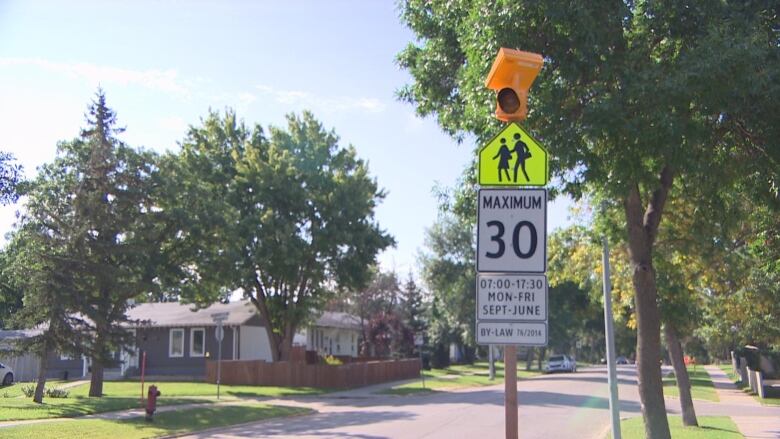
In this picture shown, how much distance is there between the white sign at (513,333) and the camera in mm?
5750

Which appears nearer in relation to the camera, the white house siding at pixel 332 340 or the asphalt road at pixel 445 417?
the asphalt road at pixel 445 417

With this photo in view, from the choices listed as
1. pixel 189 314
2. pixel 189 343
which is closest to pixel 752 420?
pixel 189 343

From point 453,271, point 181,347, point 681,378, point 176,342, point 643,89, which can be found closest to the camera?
point 643,89

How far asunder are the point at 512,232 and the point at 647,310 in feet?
21.7

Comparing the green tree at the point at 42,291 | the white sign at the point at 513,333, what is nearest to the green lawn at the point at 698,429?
the white sign at the point at 513,333

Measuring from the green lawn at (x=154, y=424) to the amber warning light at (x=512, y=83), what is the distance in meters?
13.6

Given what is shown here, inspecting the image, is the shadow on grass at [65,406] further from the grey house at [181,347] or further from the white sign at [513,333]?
the white sign at [513,333]

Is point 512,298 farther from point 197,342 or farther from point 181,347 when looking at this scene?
point 181,347

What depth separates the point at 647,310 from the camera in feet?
38.3

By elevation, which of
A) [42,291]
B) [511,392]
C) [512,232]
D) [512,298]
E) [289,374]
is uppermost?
[42,291]

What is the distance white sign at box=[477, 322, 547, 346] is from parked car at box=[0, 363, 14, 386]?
125 feet

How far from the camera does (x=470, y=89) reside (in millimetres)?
10398

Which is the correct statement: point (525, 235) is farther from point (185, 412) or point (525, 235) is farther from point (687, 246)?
point (185, 412)

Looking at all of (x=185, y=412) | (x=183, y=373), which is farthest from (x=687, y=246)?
(x=183, y=373)
